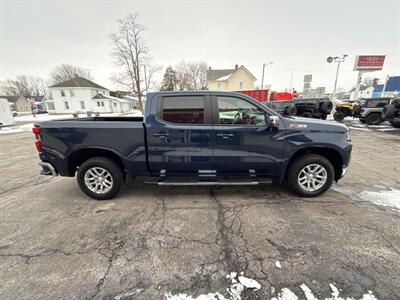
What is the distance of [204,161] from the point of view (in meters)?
3.41

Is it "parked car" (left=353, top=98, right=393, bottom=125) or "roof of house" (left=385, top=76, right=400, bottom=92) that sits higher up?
"roof of house" (left=385, top=76, right=400, bottom=92)

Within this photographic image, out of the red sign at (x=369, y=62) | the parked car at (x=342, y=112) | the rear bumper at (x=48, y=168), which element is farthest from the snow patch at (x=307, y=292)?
the red sign at (x=369, y=62)

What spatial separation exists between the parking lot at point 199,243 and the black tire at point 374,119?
40.8 ft

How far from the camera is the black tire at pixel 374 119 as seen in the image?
1331 centimetres

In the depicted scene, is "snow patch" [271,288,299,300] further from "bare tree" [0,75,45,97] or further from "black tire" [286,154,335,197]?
"bare tree" [0,75,45,97]

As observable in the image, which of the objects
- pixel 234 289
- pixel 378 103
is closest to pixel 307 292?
pixel 234 289

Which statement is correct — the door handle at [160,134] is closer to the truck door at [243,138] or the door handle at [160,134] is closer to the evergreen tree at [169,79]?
the truck door at [243,138]

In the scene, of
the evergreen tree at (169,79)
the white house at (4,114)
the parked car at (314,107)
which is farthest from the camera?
the evergreen tree at (169,79)

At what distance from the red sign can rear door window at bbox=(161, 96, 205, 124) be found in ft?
134

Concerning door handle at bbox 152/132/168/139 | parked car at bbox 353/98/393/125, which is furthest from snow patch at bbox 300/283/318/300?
parked car at bbox 353/98/393/125

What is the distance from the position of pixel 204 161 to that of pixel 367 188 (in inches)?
137

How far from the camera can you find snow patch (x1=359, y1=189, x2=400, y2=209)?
136 inches

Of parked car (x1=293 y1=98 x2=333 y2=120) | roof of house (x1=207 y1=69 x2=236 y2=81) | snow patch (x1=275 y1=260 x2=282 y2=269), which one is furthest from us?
roof of house (x1=207 y1=69 x2=236 y2=81)

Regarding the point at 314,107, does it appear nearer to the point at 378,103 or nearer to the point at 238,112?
the point at 378,103
